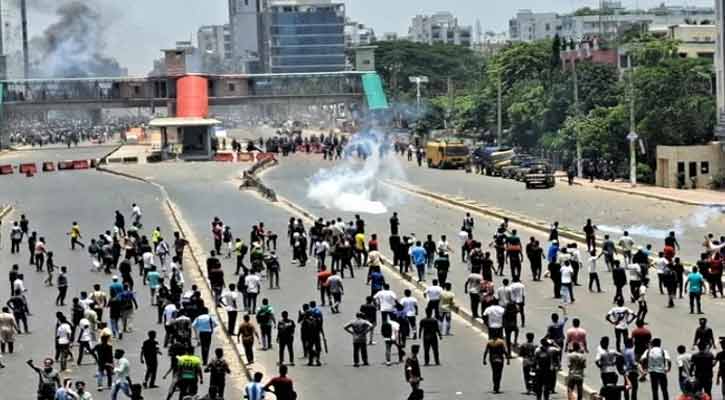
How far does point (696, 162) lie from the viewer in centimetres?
6750

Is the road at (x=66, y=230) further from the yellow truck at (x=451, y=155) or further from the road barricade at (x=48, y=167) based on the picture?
the yellow truck at (x=451, y=155)

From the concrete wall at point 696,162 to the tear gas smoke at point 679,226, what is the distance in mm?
12517

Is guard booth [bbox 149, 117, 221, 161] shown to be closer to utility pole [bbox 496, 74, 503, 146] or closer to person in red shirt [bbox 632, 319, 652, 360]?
utility pole [bbox 496, 74, 503, 146]

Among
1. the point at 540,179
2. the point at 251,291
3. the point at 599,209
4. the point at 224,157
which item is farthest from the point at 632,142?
the point at 224,157

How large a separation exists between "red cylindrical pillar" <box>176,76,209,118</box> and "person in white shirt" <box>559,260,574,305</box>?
94.0 metres

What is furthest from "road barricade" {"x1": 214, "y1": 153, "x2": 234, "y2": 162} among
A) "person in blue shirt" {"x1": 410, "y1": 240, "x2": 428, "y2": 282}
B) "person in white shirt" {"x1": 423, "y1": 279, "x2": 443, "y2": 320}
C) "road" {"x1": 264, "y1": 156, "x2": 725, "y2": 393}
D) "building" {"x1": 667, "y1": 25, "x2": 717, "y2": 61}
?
"person in white shirt" {"x1": 423, "y1": 279, "x2": 443, "y2": 320}

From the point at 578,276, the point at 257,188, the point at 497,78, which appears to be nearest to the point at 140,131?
the point at 497,78

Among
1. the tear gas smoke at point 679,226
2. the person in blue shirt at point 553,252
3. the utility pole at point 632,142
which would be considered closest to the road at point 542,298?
the person in blue shirt at point 553,252

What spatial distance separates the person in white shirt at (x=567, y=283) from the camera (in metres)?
31.0

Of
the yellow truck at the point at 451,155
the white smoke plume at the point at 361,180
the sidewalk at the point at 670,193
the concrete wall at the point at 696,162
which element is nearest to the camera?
the sidewalk at the point at 670,193

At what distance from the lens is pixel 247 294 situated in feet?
99.4

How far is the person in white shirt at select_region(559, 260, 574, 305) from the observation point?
31000 millimetres

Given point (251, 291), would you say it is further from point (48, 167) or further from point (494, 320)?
point (48, 167)

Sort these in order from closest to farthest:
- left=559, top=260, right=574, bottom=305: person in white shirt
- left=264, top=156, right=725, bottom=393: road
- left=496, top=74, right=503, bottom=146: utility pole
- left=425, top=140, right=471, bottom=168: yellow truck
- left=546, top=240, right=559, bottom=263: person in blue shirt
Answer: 1. left=264, top=156, right=725, bottom=393: road
2. left=559, top=260, right=574, bottom=305: person in white shirt
3. left=546, top=240, right=559, bottom=263: person in blue shirt
4. left=425, top=140, right=471, bottom=168: yellow truck
5. left=496, top=74, right=503, bottom=146: utility pole
